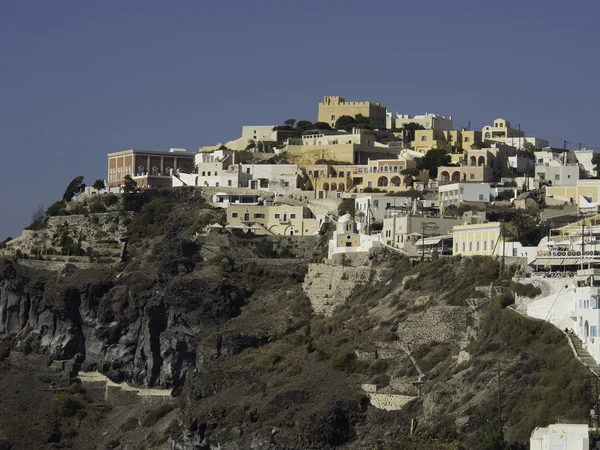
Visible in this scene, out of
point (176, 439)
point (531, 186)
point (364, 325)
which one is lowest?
point (176, 439)

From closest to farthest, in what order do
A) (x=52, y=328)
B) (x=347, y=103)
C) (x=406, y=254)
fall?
(x=406, y=254)
(x=52, y=328)
(x=347, y=103)

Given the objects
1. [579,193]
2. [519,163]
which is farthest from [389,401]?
[519,163]

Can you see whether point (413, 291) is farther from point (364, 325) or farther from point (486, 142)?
point (486, 142)

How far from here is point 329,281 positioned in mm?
90188

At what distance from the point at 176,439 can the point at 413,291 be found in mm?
12973

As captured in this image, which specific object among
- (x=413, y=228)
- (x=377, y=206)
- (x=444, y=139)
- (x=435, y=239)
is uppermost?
(x=444, y=139)

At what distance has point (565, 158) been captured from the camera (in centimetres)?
11150

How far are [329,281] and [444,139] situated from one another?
3349cm

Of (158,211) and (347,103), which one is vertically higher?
(347,103)

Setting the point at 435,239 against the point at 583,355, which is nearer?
the point at 583,355

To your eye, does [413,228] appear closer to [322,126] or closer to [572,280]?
[572,280]

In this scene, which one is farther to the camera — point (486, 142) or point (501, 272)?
point (486, 142)

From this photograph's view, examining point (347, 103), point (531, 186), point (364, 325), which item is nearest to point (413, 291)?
point (364, 325)

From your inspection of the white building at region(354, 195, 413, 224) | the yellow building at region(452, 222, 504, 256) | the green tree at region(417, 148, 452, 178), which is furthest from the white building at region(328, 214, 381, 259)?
the green tree at region(417, 148, 452, 178)
